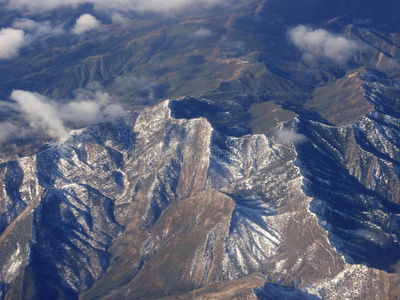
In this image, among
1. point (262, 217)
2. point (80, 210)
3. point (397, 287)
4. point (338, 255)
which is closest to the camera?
point (397, 287)

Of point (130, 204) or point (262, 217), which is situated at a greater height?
point (262, 217)

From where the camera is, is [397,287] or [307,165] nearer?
[397,287]

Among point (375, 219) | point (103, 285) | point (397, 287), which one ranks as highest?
point (397, 287)

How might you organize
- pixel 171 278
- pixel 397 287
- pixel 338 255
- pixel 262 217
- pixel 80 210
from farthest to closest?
pixel 80 210 < pixel 262 217 < pixel 171 278 < pixel 338 255 < pixel 397 287

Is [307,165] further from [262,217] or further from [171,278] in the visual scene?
[171,278]

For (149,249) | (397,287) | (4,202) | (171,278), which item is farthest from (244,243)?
(4,202)

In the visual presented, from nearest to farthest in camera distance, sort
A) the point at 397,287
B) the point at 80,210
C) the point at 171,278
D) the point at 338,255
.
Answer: the point at 397,287, the point at 338,255, the point at 171,278, the point at 80,210

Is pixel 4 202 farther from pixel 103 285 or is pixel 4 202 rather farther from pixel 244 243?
pixel 244 243

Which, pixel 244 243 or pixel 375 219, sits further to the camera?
pixel 375 219

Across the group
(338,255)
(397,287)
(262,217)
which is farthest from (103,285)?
(397,287)
